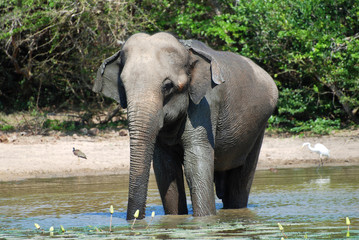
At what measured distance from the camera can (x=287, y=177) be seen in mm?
12352

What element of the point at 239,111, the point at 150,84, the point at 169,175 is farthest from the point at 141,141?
the point at 239,111

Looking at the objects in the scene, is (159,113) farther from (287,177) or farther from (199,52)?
(287,177)

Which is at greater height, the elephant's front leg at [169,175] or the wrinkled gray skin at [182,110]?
the wrinkled gray skin at [182,110]

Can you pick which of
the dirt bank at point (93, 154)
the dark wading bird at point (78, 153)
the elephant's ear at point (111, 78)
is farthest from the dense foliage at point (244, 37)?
the elephant's ear at point (111, 78)

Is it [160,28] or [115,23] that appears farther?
[160,28]

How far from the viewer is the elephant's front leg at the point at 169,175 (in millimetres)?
7500

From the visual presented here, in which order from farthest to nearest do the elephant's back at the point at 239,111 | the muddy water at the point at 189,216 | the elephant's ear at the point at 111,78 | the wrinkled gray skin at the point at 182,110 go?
the elephant's back at the point at 239,111 < the elephant's ear at the point at 111,78 < the muddy water at the point at 189,216 < the wrinkled gray skin at the point at 182,110

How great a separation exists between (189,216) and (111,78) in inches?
68.2

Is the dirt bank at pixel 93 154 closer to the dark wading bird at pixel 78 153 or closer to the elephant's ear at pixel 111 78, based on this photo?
the dark wading bird at pixel 78 153

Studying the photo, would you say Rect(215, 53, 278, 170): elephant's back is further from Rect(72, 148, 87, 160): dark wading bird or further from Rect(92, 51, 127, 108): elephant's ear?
Rect(72, 148, 87, 160): dark wading bird

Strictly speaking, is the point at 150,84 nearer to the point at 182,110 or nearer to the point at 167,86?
the point at 167,86

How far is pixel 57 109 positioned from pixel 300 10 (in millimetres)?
7372

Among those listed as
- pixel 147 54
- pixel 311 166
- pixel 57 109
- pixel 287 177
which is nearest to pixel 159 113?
pixel 147 54

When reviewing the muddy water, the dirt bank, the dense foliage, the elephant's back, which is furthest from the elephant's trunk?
the dense foliage
